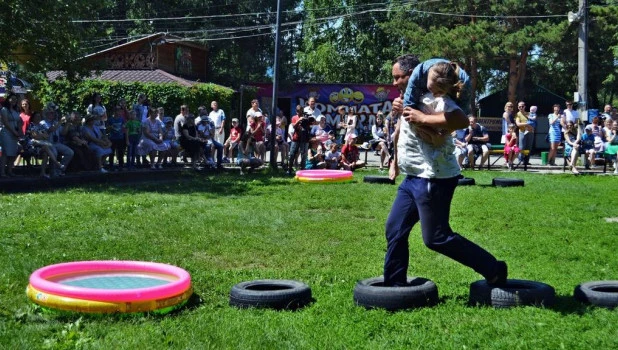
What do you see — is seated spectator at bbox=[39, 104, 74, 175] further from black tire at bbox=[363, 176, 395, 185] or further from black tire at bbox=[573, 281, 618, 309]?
black tire at bbox=[573, 281, 618, 309]

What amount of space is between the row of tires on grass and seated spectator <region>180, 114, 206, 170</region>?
15309mm

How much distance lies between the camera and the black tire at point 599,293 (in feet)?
18.8

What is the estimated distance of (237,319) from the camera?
5.68 meters

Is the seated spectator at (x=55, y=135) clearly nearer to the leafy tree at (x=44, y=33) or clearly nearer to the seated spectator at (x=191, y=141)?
the leafy tree at (x=44, y=33)

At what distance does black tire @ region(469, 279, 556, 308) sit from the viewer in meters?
5.74

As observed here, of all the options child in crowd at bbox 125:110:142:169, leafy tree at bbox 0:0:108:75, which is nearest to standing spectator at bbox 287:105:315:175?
child in crowd at bbox 125:110:142:169

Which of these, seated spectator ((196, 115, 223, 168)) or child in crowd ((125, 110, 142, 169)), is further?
seated spectator ((196, 115, 223, 168))

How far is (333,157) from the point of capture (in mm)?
21406

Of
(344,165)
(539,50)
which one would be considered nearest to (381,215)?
(344,165)

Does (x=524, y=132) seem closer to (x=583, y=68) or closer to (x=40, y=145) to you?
(x=583, y=68)

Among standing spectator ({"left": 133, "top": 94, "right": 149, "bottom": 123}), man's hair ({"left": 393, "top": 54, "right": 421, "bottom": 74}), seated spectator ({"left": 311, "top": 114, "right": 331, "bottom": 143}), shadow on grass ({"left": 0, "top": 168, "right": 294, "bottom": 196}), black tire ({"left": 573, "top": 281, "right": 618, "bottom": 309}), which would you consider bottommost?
shadow on grass ({"left": 0, "top": 168, "right": 294, "bottom": 196})

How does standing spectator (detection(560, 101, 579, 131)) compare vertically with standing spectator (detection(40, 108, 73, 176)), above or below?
above

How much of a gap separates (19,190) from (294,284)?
10.2 meters

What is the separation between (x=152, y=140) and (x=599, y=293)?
53.9ft
